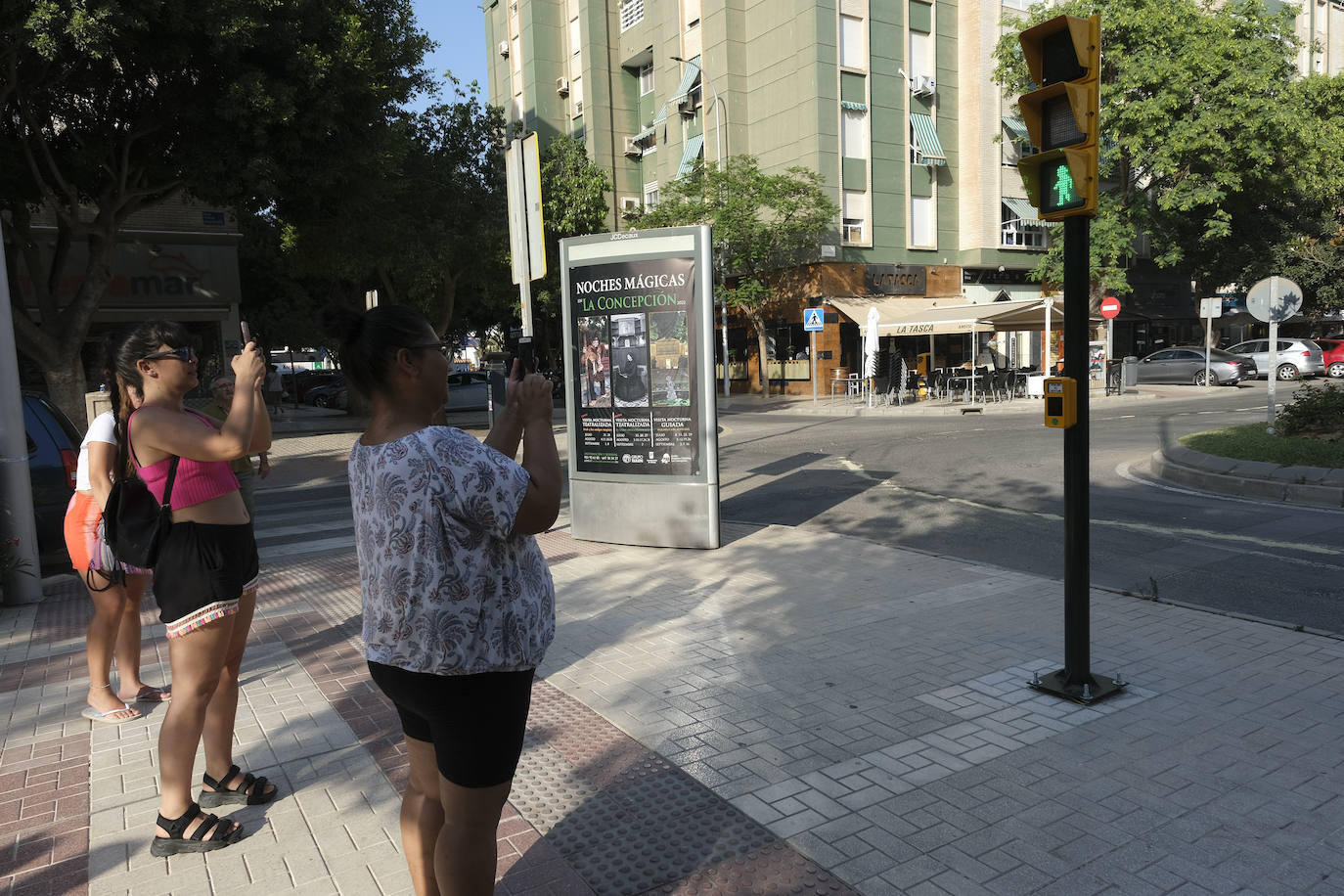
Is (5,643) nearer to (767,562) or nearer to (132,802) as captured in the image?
(132,802)

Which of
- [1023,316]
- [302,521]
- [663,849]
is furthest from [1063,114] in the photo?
[1023,316]

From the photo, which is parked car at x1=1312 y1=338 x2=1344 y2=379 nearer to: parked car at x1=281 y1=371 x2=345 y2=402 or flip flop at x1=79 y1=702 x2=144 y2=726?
flip flop at x1=79 y1=702 x2=144 y2=726

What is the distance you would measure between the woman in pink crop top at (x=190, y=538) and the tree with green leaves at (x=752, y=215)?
25.4m

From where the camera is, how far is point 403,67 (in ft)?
61.4

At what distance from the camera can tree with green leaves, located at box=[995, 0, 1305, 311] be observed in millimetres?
26656

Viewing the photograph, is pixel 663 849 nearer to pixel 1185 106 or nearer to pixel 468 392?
pixel 468 392

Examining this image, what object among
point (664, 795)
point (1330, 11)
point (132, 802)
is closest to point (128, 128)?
point (132, 802)

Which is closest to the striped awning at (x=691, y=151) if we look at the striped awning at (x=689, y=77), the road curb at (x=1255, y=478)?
the striped awning at (x=689, y=77)

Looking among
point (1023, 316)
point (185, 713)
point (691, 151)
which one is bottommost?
point (185, 713)

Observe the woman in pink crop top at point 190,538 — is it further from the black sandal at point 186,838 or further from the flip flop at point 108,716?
the flip flop at point 108,716

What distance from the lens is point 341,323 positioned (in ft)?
7.22

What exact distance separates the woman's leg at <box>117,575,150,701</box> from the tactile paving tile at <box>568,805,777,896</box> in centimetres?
272

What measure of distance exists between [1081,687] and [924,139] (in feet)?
101

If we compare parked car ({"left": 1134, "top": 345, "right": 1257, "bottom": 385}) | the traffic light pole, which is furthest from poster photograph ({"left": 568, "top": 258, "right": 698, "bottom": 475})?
parked car ({"left": 1134, "top": 345, "right": 1257, "bottom": 385})
